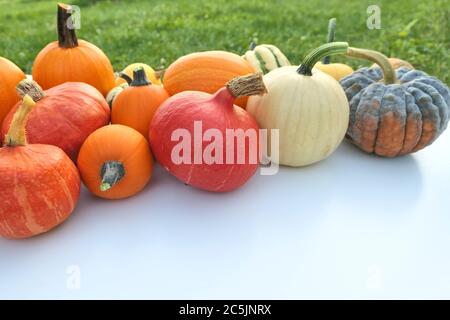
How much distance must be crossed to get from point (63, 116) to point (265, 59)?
20.5 inches

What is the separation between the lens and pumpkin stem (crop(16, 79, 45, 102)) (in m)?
0.84

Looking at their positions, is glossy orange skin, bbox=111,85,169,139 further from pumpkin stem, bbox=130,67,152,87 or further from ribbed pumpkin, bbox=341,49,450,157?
ribbed pumpkin, bbox=341,49,450,157

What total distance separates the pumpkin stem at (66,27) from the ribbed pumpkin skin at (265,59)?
1.38 feet

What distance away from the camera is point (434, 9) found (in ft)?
9.61

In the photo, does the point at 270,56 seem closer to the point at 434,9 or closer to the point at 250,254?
the point at 250,254

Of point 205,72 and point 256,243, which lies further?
point 205,72

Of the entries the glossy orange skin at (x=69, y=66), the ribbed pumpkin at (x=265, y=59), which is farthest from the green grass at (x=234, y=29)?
the glossy orange skin at (x=69, y=66)

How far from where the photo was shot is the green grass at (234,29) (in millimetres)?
2598

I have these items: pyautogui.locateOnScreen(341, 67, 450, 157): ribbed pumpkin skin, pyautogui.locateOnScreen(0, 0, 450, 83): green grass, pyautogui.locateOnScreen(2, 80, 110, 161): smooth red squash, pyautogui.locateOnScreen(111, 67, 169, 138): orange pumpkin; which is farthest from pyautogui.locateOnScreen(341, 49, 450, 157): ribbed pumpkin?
pyautogui.locateOnScreen(0, 0, 450, 83): green grass

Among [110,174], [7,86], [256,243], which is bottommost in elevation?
[256,243]

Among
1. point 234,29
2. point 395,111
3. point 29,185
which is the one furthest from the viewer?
point 234,29

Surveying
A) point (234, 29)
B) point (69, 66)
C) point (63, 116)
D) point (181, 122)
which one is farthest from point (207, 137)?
point (234, 29)

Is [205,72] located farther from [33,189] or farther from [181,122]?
[33,189]

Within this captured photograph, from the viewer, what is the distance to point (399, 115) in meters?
0.95
